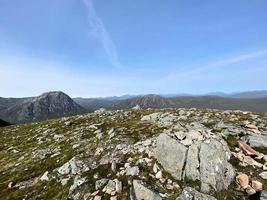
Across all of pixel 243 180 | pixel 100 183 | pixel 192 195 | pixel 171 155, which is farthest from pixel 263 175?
pixel 100 183

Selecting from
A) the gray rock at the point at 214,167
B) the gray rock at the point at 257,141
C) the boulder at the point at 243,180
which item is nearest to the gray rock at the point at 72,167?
the gray rock at the point at 214,167

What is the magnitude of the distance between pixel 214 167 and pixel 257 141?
20.4ft

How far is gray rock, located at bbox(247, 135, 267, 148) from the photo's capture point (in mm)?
24094

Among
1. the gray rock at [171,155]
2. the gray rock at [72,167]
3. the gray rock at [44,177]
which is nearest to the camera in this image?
the gray rock at [171,155]

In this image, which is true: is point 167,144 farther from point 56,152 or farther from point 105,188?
point 56,152

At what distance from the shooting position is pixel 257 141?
24.4 meters

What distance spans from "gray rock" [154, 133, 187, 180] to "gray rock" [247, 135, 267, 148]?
6072 mm

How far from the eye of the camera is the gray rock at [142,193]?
18.8m

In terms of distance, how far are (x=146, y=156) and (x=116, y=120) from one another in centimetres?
1949

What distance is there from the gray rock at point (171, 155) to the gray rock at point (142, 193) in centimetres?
233

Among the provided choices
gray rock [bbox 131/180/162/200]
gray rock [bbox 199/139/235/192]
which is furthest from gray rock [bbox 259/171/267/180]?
gray rock [bbox 131/180/162/200]

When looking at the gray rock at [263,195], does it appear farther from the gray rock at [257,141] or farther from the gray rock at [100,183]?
the gray rock at [100,183]

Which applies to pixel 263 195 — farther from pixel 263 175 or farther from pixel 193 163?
pixel 193 163

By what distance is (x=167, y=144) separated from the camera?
2297 cm
